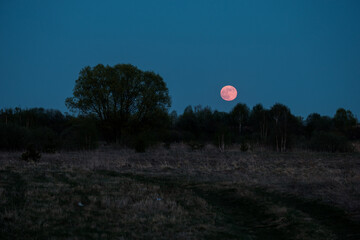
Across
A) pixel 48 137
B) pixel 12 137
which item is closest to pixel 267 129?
pixel 48 137

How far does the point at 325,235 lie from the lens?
6.97 m

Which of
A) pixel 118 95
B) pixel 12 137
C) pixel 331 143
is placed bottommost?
pixel 331 143

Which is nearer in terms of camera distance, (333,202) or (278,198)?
(333,202)

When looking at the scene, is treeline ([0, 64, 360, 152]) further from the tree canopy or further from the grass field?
the grass field

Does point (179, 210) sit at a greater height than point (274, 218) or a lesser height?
greater

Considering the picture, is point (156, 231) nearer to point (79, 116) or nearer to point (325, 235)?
point (325, 235)

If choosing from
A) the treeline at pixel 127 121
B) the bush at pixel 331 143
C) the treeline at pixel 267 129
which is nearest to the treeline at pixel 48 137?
the treeline at pixel 127 121

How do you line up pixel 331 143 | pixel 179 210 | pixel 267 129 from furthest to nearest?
pixel 267 129 → pixel 331 143 → pixel 179 210

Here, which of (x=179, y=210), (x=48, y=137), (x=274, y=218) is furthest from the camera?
(x=48, y=137)

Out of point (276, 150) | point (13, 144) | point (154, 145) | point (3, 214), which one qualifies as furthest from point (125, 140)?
point (3, 214)

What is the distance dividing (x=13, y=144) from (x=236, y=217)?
97.1 ft

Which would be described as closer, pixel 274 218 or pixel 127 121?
pixel 274 218

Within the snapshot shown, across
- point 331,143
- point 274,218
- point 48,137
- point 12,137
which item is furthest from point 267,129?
point 274,218

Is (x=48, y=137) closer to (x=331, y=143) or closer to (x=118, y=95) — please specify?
(x=118, y=95)
